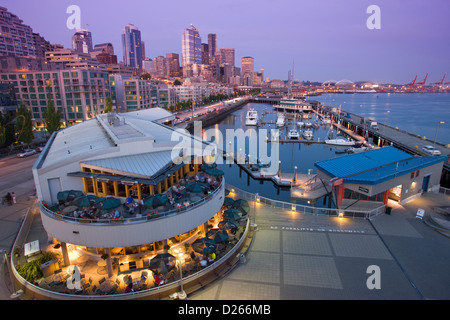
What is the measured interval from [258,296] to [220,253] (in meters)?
4.03

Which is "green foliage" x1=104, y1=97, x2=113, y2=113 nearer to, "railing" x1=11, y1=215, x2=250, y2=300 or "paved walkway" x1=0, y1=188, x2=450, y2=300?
"paved walkway" x1=0, y1=188, x2=450, y2=300

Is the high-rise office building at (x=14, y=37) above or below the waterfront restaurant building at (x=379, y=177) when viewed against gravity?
above

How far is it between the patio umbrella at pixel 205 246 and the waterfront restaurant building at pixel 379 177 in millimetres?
13788

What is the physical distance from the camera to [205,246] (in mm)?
17188

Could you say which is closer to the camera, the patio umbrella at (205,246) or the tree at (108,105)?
the patio umbrella at (205,246)

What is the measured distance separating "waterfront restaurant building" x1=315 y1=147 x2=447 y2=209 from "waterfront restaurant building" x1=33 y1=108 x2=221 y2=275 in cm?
1276

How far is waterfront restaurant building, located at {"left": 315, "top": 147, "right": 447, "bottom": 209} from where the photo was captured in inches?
973

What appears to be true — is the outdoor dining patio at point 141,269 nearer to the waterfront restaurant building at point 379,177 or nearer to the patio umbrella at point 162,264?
the patio umbrella at point 162,264

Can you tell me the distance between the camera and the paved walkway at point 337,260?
48.9 ft

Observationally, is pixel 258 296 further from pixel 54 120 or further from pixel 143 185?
pixel 54 120

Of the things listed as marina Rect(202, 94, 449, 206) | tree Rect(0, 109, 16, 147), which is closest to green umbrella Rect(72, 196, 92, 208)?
marina Rect(202, 94, 449, 206)

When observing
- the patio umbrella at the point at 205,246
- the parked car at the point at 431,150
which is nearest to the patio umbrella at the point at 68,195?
the patio umbrella at the point at 205,246
